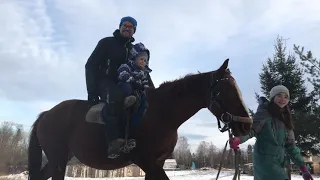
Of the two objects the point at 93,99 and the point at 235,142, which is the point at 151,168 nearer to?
the point at 235,142

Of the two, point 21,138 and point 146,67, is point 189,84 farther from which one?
point 21,138

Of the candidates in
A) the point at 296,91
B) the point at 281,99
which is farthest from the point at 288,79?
the point at 281,99

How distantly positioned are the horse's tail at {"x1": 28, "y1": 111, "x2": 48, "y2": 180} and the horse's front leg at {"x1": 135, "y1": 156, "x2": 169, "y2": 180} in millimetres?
2379

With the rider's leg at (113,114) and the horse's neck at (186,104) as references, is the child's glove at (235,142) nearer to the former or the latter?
the horse's neck at (186,104)

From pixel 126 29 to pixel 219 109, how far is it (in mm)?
1842

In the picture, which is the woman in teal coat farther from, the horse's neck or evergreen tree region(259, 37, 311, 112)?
evergreen tree region(259, 37, 311, 112)

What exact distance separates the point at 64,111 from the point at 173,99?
1.92m

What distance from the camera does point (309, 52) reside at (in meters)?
21.3

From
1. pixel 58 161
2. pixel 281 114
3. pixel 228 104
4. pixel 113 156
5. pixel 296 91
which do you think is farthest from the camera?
pixel 296 91

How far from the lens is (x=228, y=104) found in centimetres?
361

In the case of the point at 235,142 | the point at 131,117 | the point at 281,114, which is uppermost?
the point at 281,114

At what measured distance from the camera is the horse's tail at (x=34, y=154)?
5.20 metres

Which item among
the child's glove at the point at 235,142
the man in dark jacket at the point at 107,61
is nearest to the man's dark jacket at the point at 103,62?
the man in dark jacket at the point at 107,61

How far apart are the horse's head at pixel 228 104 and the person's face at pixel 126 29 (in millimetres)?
1504
